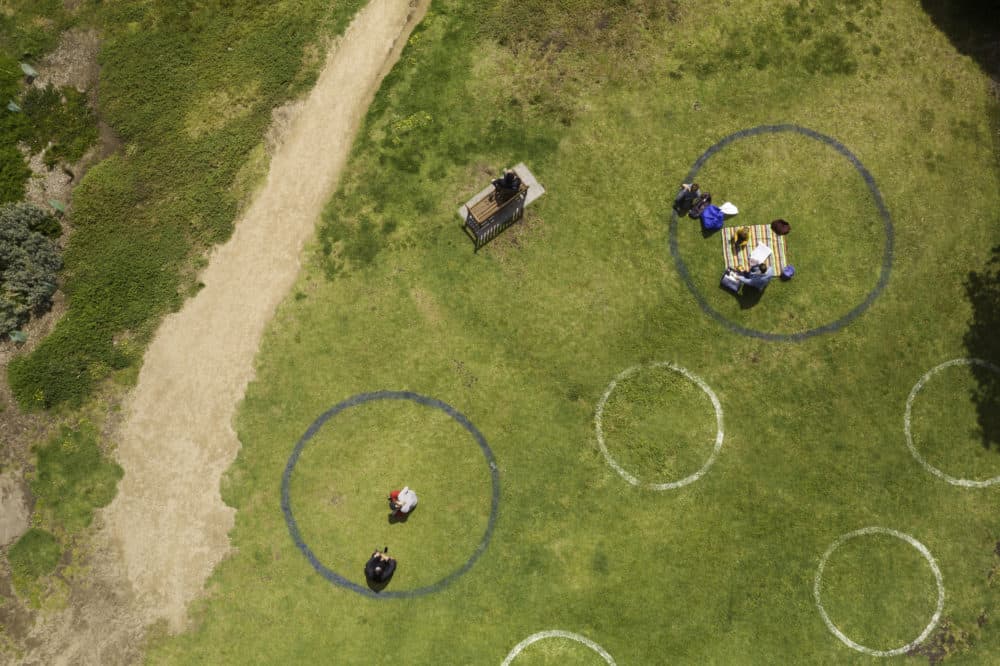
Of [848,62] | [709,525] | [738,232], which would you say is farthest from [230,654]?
[848,62]

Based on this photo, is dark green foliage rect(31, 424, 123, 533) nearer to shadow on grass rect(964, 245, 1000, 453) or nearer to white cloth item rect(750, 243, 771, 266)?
white cloth item rect(750, 243, 771, 266)

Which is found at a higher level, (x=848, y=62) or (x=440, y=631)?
(x=848, y=62)

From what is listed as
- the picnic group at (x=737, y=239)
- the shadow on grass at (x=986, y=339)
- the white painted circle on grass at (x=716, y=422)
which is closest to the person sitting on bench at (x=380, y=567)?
the white painted circle on grass at (x=716, y=422)

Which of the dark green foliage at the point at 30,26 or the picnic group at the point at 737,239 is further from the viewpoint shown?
the dark green foliage at the point at 30,26

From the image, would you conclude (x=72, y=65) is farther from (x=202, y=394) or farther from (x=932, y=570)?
(x=932, y=570)

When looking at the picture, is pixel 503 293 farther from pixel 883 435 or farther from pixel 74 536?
pixel 74 536

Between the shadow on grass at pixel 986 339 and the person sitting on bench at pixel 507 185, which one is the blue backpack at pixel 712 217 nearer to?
the person sitting on bench at pixel 507 185
